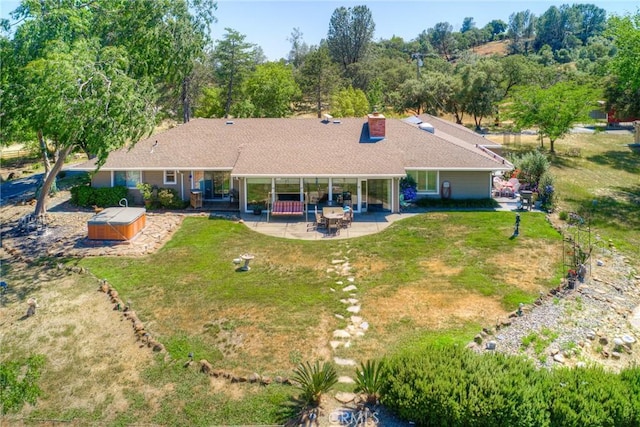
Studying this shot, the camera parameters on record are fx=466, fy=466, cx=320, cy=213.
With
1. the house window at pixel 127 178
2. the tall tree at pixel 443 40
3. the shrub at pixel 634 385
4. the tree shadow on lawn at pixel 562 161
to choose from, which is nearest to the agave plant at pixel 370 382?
the shrub at pixel 634 385

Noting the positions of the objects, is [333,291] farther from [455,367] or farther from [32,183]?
[32,183]

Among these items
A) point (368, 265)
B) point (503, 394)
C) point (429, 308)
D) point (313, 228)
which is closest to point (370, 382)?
point (503, 394)

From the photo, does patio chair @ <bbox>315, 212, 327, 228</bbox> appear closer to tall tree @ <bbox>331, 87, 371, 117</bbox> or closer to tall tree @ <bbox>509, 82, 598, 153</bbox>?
tall tree @ <bbox>509, 82, 598, 153</bbox>

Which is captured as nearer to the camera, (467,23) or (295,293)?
(295,293)

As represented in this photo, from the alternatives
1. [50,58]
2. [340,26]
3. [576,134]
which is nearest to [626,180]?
[576,134]

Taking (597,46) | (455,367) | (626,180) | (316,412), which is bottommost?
(316,412)

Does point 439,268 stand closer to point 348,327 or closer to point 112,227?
point 348,327
